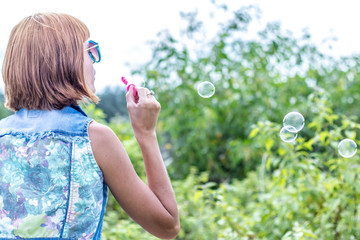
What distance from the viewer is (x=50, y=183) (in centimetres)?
97

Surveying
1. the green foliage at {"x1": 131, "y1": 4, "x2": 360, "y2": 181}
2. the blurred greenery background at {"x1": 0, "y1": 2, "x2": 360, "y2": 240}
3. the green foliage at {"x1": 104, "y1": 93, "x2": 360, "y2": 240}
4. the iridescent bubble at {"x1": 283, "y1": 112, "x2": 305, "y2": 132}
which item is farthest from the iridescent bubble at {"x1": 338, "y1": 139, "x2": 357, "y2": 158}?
the green foliage at {"x1": 131, "y1": 4, "x2": 360, "y2": 181}

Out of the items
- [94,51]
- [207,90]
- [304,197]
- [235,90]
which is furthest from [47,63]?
[235,90]

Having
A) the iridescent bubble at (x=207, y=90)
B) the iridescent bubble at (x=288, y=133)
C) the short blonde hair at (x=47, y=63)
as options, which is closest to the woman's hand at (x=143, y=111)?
the short blonde hair at (x=47, y=63)

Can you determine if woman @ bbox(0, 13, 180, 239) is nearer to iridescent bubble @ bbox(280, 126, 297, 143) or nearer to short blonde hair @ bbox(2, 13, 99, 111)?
short blonde hair @ bbox(2, 13, 99, 111)

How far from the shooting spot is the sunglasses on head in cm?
112

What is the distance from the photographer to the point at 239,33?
464 centimetres

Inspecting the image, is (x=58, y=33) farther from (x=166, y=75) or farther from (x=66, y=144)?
(x=166, y=75)

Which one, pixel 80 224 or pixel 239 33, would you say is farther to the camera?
pixel 239 33

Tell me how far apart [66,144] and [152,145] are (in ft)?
0.71

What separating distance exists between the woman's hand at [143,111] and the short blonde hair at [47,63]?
0.11 meters

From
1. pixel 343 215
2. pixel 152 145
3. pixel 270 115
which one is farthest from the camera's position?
pixel 270 115

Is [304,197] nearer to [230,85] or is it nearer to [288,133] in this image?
[288,133]

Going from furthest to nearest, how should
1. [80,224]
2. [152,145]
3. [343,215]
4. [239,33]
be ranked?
[239,33]
[343,215]
[152,145]
[80,224]

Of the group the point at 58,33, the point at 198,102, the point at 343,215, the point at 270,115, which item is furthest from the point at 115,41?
the point at 58,33
